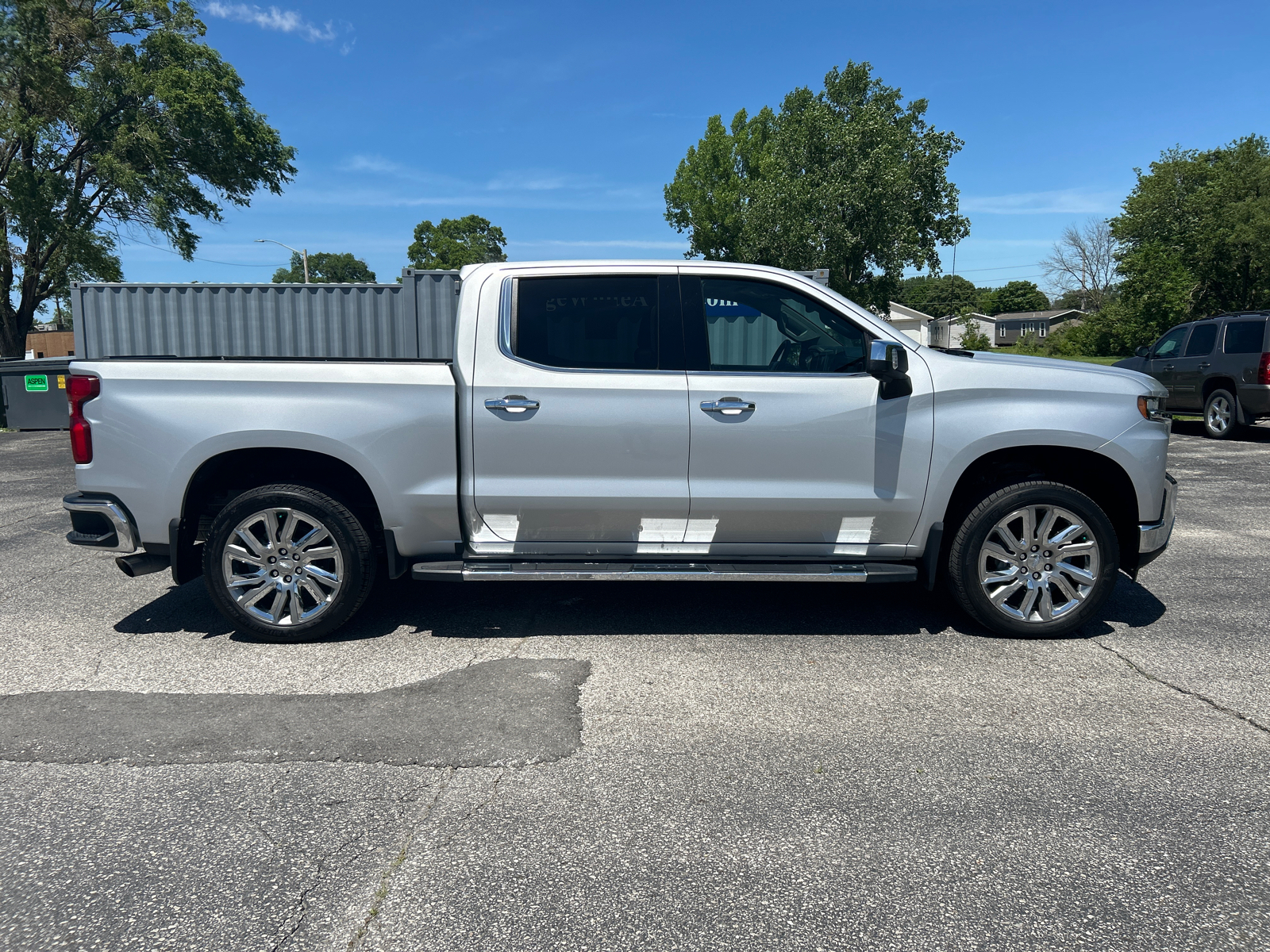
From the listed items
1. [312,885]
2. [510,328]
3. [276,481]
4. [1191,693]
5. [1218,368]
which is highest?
[510,328]

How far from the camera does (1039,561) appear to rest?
4789 millimetres

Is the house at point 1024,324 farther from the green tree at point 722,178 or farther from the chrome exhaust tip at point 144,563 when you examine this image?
the chrome exhaust tip at point 144,563

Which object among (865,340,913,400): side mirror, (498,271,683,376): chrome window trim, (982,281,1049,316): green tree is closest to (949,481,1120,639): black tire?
(865,340,913,400): side mirror

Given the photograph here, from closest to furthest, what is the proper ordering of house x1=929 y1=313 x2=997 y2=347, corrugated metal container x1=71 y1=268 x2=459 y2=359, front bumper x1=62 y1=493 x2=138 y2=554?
front bumper x1=62 y1=493 x2=138 y2=554, corrugated metal container x1=71 y1=268 x2=459 y2=359, house x1=929 y1=313 x2=997 y2=347

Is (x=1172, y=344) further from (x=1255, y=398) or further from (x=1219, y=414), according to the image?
(x=1255, y=398)

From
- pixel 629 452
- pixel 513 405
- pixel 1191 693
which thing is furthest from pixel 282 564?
pixel 1191 693

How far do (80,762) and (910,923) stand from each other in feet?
10.1

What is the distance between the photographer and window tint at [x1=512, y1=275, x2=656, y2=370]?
187 inches

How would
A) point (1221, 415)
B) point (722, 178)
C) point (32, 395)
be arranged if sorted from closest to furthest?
point (1221, 415)
point (32, 395)
point (722, 178)

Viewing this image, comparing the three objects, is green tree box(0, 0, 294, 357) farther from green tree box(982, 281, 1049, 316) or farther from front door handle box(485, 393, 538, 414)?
green tree box(982, 281, 1049, 316)

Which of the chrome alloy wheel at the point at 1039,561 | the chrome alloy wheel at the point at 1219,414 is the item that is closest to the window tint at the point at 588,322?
the chrome alloy wheel at the point at 1039,561

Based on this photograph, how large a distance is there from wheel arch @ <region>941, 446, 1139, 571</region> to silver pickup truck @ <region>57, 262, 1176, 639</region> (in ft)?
0.11

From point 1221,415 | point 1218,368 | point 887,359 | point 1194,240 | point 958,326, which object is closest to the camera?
point 887,359

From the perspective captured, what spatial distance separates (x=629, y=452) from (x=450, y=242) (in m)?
89.2
